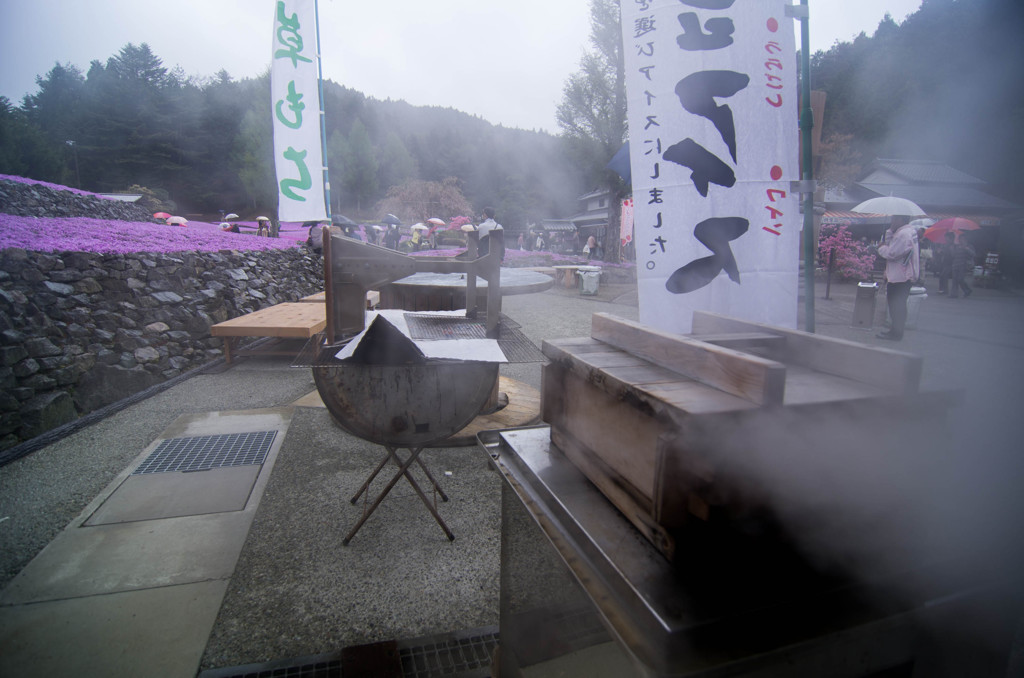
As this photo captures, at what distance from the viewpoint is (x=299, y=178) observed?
5832 mm

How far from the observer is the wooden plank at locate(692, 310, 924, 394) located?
0.78 m

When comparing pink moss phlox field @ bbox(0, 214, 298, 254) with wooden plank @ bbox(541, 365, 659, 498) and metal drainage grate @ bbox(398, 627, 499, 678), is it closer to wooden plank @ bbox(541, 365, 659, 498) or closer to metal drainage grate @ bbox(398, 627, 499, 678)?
metal drainage grate @ bbox(398, 627, 499, 678)

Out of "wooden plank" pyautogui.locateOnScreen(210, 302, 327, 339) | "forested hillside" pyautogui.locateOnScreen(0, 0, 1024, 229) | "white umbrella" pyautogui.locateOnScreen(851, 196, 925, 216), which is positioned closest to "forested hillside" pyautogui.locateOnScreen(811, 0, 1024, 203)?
"forested hillside" pyautogui.locateOnScreen(0, 0, 1024, 229)

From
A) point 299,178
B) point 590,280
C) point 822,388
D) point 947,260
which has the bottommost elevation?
point 822,388

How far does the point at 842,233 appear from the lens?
15.7m

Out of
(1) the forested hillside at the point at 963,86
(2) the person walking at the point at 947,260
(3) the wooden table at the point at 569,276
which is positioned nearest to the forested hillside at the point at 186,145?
(3) the wooden table at the point at 569,276

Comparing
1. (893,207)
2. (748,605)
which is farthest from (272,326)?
(893,207)

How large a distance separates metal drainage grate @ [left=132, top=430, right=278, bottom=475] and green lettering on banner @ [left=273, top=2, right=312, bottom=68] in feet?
15.2

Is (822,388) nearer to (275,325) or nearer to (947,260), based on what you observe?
(275,325)

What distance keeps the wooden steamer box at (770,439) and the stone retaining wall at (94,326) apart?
17.0 ft

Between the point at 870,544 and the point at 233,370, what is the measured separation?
636 centimetres

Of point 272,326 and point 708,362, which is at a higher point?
point 708,362

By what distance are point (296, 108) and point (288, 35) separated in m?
0.83

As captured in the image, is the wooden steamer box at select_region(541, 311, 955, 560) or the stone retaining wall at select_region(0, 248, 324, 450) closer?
the wooden steamer box at select_region(541, 311, 955, 560)
